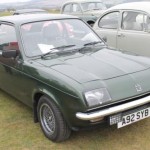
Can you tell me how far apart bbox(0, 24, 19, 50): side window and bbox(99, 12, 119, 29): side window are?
10.3ft

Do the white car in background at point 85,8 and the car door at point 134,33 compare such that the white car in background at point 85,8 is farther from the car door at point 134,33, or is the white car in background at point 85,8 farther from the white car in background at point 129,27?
the car door at point 134,33

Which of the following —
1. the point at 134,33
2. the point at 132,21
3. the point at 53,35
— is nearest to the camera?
the point at 53,35

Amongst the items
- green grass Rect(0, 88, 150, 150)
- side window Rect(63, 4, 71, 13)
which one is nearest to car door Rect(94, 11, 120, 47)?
green grass Rect(0, 88, 150, 150)

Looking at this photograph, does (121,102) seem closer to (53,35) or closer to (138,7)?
(53,35)

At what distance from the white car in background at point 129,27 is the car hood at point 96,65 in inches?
84.2

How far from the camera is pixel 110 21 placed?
8.27 metres

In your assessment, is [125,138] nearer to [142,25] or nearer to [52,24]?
[52,24]

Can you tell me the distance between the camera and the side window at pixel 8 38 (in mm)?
5317

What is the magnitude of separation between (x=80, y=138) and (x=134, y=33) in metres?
3.63

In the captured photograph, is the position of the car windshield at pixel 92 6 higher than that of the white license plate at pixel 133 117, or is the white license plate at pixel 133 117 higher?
the car windshield at pixel 92 6

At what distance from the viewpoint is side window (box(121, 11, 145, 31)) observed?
7.41 metres

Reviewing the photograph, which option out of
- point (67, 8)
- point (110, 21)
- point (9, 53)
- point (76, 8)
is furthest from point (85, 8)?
point (9, 53)

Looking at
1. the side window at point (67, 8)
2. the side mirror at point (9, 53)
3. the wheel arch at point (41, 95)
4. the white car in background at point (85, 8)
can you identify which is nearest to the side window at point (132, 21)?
the side mirror at point (9, 53)

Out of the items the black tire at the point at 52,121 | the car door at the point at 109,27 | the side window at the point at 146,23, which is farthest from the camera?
the car door at the point at 109,27
